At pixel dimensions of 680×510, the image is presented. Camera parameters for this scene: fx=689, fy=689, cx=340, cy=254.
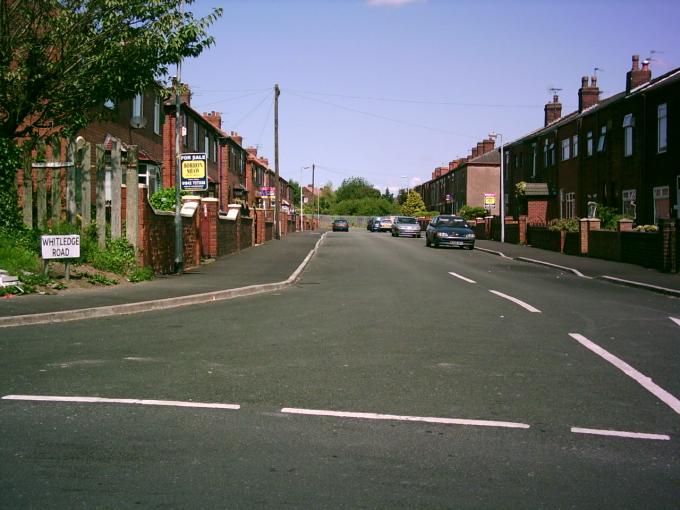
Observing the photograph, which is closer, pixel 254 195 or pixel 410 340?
pixel 410 340

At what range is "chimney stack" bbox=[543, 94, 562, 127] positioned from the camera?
50.5 m

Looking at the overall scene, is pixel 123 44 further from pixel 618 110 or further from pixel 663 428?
pixel 618 110

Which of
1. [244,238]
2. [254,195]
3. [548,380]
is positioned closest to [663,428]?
[548,380]

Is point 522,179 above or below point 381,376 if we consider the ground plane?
above

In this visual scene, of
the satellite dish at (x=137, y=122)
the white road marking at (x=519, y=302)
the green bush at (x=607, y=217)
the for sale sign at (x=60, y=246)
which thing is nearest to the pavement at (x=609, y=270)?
the green bush at (x=607, y=217)

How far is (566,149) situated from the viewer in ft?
139

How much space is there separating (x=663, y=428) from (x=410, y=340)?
3.82m

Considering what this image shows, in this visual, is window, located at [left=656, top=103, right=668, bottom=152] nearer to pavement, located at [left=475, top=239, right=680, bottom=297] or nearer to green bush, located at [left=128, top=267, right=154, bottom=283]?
pavement, located at [left=475, top=239, right=680, bottom=297]

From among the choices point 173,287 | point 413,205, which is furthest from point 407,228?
point 413,205

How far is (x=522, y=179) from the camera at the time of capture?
2053 inches

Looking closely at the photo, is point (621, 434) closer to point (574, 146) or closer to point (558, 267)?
point (558, 267)

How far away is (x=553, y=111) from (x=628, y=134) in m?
18.0

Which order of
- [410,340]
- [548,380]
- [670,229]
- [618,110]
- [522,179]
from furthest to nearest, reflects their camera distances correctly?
[522,179] → [618,110] → [670,229] → [410,340] → [548,380]

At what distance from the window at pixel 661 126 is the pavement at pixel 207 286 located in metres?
7.25
